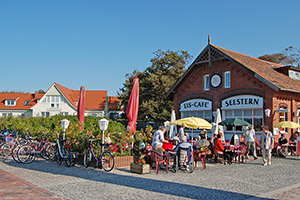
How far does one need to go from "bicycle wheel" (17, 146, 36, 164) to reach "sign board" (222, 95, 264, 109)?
44.7 ft

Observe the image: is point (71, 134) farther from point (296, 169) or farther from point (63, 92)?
point (63, 92)

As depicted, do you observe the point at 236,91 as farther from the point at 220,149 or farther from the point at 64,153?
the point at 64,153

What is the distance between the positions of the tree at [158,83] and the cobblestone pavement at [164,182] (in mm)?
25101

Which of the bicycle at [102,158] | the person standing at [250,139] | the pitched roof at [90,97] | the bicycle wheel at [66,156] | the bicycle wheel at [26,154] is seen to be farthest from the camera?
the pitched roof at [90,97]

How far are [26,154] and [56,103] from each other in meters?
42.3

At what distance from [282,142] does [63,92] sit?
142 ft

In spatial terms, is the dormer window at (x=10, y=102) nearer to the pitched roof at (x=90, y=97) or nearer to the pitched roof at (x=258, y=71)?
the pitched roof at (x=90, y=97)

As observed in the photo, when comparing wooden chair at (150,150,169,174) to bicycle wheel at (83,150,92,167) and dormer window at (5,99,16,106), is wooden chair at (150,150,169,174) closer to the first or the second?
bicycle wheel at (83,150,92,167)

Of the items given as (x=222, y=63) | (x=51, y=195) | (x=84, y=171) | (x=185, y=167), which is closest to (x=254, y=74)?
(x=222, y=63)

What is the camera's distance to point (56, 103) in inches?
2034

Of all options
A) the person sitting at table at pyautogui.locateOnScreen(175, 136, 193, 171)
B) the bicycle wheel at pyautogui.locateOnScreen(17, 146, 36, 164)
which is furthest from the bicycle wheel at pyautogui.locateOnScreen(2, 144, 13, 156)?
the person sitting at table at pyautogui.locateOnScreen(175, 136, 193, 171)

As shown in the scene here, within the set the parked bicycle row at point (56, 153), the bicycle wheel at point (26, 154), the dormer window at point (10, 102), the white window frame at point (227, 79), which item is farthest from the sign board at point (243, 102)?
the dormer window at point (10, 102)

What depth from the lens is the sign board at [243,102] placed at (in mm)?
18514

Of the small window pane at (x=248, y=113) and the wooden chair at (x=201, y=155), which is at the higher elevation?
the small window pane at (x=248, y=113)
